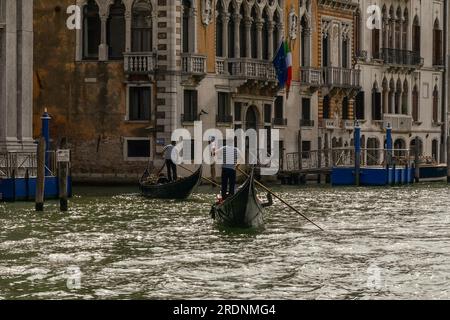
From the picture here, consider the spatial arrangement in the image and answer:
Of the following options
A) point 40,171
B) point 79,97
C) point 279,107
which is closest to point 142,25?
point 79,97

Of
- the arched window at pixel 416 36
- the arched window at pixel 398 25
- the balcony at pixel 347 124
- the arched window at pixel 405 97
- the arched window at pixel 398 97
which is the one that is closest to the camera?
the balcony at pixel 347 124

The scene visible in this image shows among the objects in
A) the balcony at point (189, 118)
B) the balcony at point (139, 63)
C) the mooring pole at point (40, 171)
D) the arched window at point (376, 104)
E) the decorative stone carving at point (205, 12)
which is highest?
the decorative stone carving at point (205, 12)

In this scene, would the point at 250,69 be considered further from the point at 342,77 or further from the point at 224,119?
the point at 342,77

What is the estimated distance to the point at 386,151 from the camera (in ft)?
120

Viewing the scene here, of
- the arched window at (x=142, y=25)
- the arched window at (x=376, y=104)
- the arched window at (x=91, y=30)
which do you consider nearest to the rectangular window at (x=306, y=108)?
the arched window at (x=376, y=104)

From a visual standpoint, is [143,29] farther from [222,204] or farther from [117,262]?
[117,262]

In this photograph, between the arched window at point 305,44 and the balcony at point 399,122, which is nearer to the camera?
the arched window at point 305,44

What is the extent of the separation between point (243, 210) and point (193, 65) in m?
14.4

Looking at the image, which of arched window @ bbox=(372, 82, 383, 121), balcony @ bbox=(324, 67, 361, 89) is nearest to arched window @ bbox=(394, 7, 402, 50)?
arched window @ bbox=(372, 82, 383, 121)

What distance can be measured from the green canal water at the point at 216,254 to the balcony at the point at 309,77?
559 inches

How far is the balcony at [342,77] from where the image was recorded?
1628 inches

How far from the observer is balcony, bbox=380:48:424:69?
148 ft

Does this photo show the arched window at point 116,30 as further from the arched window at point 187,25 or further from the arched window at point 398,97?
the arched window at point 398,97
